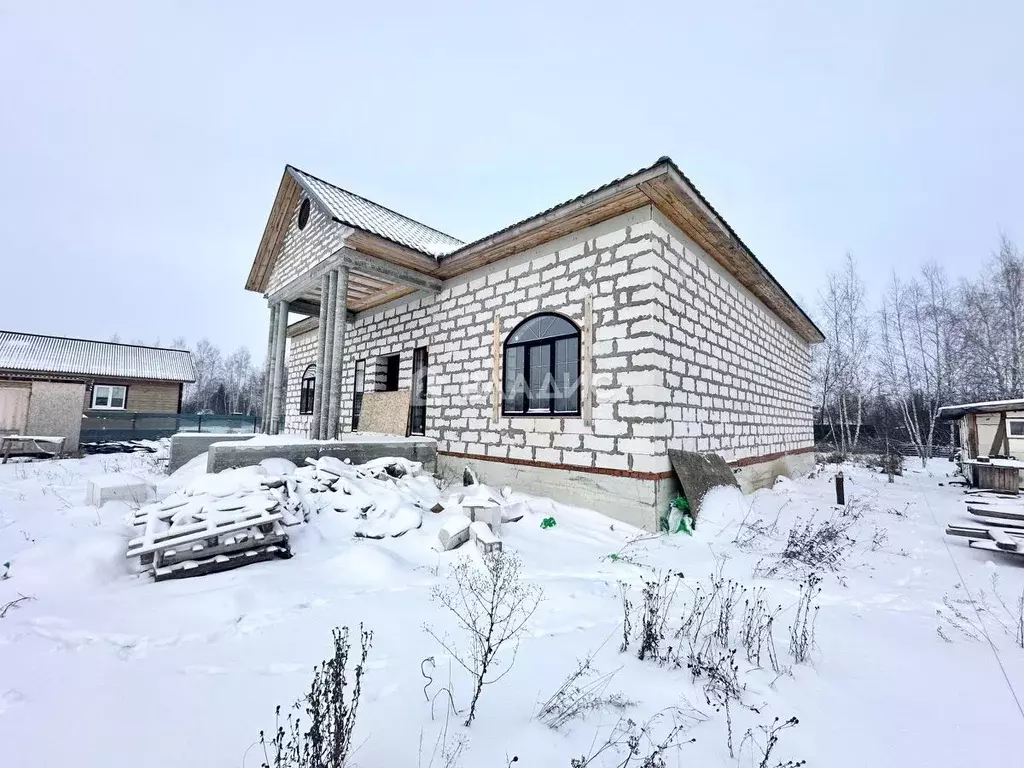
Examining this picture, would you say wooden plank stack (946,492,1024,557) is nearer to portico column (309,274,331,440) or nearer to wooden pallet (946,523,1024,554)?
wooden pallet (946,523,1024,554)

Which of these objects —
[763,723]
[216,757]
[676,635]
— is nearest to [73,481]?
[216,757]

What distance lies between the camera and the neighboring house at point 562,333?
6.40 meters

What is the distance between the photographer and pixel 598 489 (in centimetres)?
656

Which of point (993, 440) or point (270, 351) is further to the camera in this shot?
A: point (993, 440)

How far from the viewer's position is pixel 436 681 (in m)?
Answer: 2.48

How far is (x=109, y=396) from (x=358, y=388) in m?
19.4

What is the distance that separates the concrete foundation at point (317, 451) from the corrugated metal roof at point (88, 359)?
2146 cm

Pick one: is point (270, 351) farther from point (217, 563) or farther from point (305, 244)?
point (217, 563)

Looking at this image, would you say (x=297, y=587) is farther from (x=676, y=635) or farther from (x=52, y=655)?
(x=676, y=635)

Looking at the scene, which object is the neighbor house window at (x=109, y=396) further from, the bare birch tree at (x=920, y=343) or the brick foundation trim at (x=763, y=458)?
the bare birch tree at (x=920, y=343)

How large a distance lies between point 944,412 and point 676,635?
55.2ft

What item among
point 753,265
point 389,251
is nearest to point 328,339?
point 389,251

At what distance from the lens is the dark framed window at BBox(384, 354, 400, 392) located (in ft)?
35.7

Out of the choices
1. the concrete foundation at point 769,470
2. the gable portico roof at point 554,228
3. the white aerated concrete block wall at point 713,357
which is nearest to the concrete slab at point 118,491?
the gable portico roof at point 554,228
